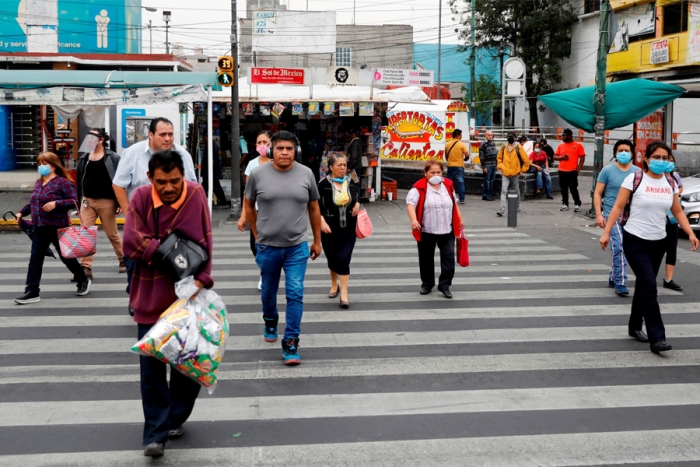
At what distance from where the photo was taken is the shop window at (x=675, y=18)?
29797 millimetres

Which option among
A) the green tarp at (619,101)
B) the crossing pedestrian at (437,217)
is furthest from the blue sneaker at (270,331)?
the green tarp at (619,101)

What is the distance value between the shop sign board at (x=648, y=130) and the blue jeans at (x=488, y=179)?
3857 mm

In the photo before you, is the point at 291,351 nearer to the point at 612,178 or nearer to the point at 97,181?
the point at 97,181

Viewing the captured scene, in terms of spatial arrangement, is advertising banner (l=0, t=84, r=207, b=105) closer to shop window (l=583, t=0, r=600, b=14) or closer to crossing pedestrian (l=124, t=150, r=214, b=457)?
crossing pedestrian (l=124, t=150, r=214, b=457)

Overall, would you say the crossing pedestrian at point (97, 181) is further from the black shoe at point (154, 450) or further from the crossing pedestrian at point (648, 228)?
the crossing pedestrian at point (648, 228)

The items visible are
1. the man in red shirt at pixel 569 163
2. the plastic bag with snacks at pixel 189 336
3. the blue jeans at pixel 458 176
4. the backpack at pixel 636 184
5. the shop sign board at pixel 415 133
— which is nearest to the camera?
the plastic bag with snacks at pixel 189 336

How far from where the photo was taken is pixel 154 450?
15.4ft

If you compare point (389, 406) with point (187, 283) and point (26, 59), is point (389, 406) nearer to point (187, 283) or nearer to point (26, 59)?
point (187, 283)

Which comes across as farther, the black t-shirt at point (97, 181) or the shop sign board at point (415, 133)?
the shop sign board at point (415, 133)

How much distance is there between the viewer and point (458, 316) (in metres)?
8.62

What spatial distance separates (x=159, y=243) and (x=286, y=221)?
6.91 feet

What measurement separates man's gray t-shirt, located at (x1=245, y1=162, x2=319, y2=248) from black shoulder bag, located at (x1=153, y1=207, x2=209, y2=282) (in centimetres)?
202

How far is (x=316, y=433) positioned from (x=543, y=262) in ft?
25.0

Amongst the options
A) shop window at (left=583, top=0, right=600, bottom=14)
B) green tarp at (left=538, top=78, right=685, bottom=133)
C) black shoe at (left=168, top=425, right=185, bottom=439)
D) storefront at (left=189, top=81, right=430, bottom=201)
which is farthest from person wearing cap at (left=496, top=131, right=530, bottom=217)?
shop window at (left=583, top=0, right=600, bottom=14)
